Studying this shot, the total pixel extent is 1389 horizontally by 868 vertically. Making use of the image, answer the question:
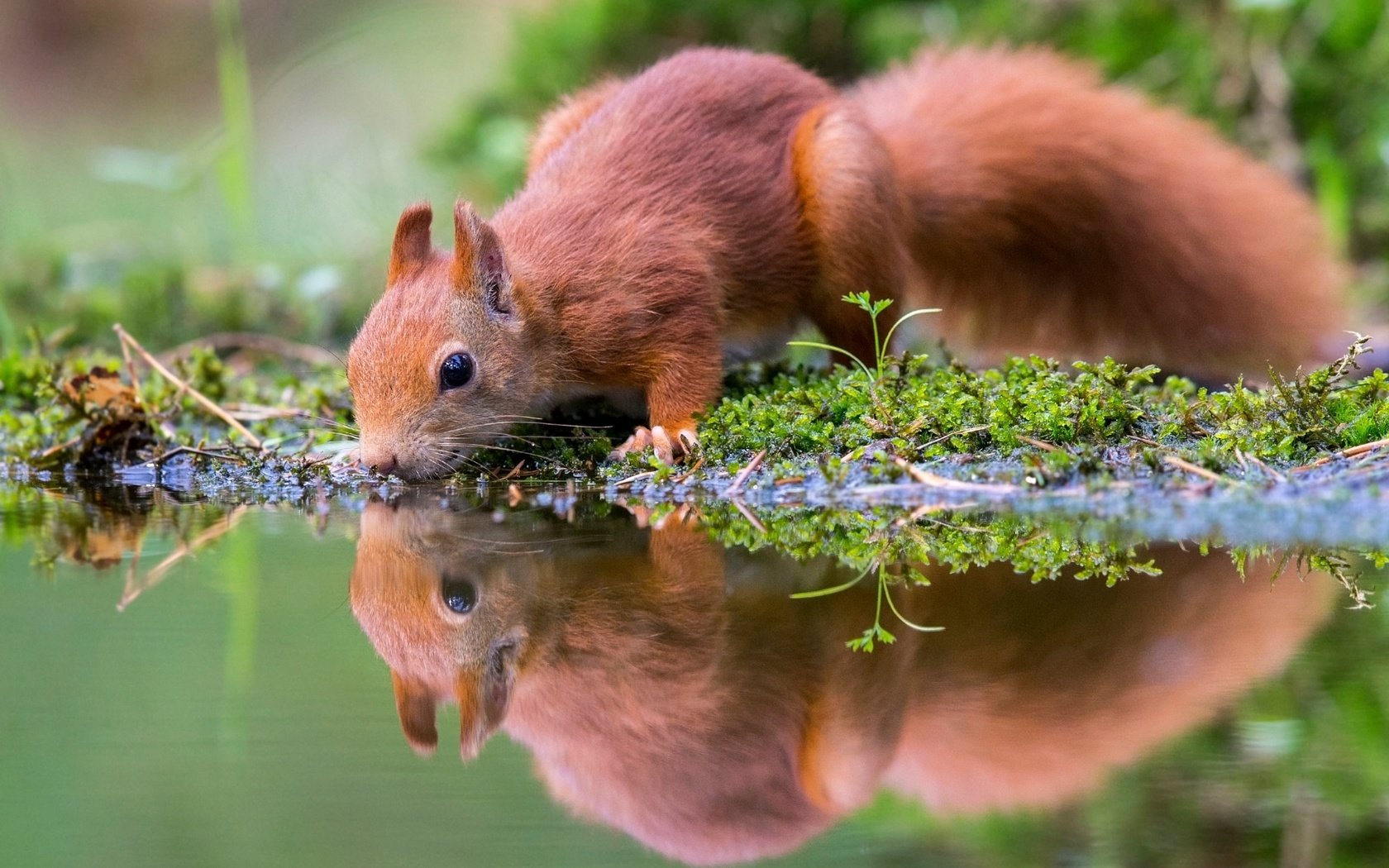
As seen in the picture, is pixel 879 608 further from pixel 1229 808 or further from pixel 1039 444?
pixel 1039 444

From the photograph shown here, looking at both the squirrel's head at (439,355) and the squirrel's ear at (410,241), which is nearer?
the squirrel's head at (439,355)

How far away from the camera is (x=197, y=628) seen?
2338 mm

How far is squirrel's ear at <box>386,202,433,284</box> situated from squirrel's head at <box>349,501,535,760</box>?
102 centimetres

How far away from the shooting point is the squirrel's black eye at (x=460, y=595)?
7.99ft

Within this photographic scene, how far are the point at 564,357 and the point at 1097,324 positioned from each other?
2060mm

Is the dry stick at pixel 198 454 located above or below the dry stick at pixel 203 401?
below

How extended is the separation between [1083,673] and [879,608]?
44 cm

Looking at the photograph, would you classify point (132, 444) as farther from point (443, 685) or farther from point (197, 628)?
point (443, 685)

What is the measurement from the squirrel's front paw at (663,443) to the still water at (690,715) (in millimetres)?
1129

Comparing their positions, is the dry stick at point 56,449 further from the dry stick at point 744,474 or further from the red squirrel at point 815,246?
the dry stick at point 744,474

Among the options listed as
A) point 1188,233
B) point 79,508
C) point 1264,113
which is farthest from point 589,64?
point 79,508

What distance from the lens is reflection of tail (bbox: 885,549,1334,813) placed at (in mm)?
1588

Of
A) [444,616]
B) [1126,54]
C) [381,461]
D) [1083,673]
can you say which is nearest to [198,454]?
[381,461]

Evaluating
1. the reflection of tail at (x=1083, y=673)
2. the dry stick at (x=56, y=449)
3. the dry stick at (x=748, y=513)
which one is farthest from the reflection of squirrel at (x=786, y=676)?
the dry stick at (x=56, y=449)
